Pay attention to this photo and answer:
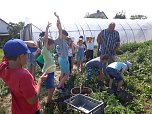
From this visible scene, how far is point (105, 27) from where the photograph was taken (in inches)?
825

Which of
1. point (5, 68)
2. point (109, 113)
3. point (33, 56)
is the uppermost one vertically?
point (5, 68)

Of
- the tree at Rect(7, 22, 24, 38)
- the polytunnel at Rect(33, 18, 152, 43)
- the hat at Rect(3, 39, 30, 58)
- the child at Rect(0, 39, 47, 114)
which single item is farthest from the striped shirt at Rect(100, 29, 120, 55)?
the tree at Rect(7, 22, 24, 38)

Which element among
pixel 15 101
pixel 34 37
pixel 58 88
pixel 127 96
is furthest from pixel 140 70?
pixel 34 37

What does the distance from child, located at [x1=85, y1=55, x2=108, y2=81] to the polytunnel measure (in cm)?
943

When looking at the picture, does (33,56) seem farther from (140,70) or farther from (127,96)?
(140,70)

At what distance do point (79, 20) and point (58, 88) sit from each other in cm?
1403

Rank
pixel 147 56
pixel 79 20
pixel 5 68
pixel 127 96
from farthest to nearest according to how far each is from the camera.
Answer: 1. pixel 79 20
2. pixel 147 56
3. pixel 127 96
4. pixel 5 68

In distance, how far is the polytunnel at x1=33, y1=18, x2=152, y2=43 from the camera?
720 inches

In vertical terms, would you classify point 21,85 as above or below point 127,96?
above

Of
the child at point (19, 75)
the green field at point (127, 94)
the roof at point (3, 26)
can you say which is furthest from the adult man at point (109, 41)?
the roof at point (3, 26)

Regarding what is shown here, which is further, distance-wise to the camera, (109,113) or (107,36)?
(107,36)

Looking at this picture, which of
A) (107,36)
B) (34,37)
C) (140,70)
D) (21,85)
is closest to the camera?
(21,85)

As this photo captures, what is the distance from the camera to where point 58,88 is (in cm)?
696

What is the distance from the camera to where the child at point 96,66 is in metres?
7.41
